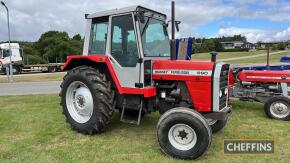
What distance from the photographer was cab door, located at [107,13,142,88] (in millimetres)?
5805

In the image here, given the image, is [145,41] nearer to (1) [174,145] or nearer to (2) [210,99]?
(2) [210,99]

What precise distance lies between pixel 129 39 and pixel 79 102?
5.77ft

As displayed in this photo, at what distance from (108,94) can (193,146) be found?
1.90 metres

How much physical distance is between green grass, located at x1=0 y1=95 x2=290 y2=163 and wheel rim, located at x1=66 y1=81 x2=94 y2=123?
37cm

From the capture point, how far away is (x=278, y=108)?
25.1ft

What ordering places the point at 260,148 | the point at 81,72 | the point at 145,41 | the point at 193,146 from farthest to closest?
the point at 81,72, the point at 145,41, the point at 260,148, the point at 193,146

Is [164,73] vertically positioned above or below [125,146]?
above

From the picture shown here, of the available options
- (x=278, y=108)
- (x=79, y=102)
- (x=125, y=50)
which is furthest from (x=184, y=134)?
(x=278, y=108)

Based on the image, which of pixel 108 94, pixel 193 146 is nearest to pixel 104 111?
pixel 108 94

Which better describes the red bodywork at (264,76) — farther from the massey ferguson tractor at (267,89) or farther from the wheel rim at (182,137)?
the wheel rim at (182,137)

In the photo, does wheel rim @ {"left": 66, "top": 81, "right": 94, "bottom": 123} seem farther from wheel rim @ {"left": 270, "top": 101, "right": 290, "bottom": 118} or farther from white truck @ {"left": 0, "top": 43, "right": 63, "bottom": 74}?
white truck @ {"left": 0, "top": 43, "right": 63, "bottom": 74}

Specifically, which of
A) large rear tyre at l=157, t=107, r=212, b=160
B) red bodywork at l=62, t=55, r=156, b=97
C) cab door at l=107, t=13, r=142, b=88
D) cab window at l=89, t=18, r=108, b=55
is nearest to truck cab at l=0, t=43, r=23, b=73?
cab window at l=89, t=18, r=108, b=55

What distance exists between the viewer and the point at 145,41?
5.86m

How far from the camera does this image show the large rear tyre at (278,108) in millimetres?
7562
